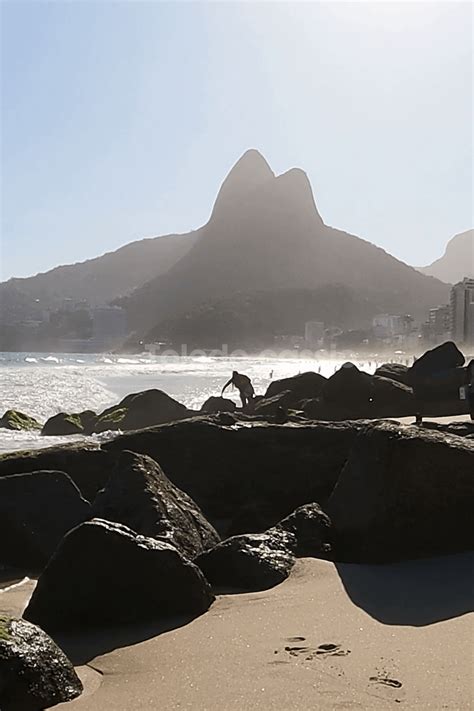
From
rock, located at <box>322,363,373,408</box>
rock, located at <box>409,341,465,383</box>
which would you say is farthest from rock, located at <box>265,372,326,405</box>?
rock, located at <box>322,363,373,408</box>

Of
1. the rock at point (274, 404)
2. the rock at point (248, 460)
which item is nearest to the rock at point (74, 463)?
the rock at point (248, 460)

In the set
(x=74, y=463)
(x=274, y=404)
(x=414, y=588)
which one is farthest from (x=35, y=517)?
(x=274, y=404)

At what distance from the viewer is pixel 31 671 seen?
3189mm

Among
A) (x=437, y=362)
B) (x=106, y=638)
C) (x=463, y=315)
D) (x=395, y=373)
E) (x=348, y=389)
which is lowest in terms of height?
(x=106, y=638)

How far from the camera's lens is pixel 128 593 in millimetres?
4289

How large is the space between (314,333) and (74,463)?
147 metres

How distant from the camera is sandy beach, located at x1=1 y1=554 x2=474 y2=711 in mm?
3150

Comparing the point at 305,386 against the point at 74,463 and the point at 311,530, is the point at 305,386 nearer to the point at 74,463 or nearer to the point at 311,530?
the point at 74,463

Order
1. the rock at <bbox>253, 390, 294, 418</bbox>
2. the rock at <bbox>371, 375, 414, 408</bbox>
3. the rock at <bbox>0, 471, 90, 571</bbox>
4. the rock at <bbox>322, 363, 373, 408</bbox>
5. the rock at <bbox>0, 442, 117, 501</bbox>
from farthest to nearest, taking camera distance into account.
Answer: the rock at <bbox>253, 390, 294, 418</bbox>
the rock at <bbox>371, 375, 414, 408</bbox>
the rock at <bbox>322, 363, 373, 408</bbox>
the rock at <bbox>0, 442, 117, 501</bbox>
the rock at <bbox>0, 471, 90, 571</bbox>

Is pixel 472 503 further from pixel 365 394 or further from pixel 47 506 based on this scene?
pixel 365 394

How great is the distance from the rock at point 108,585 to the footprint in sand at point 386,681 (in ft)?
4.37

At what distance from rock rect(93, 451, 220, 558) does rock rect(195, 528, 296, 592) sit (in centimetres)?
22

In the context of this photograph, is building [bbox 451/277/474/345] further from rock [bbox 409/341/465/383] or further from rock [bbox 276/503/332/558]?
rock [bbox 276/503/332/558]

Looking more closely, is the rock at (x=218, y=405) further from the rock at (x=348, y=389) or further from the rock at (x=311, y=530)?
the rock at (x=311, y=530)
